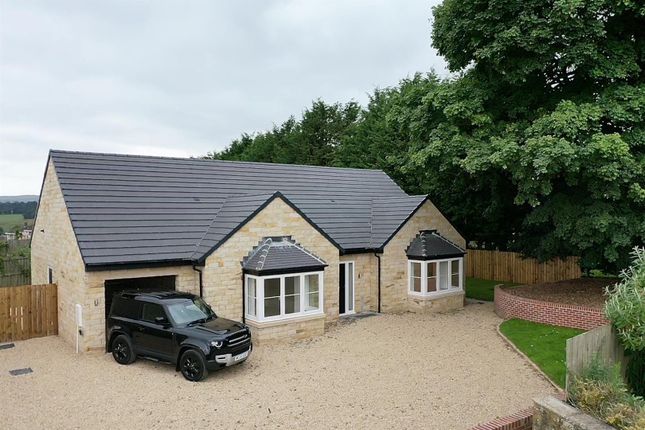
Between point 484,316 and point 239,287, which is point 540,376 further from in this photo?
point 239,287

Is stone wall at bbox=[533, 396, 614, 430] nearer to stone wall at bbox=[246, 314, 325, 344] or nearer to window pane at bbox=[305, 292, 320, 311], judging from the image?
stone wall at bbox=[246, 314, 325, 344]

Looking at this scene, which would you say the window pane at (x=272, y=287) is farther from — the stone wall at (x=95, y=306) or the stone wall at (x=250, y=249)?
the stone wall at (x=95, y=306)

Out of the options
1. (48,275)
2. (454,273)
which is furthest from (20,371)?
(454,273)

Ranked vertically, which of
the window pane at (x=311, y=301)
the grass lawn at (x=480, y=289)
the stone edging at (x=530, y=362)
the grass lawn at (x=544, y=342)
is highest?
the window pane at (x=311, y=301)

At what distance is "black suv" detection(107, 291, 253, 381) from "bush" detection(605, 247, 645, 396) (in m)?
8.63

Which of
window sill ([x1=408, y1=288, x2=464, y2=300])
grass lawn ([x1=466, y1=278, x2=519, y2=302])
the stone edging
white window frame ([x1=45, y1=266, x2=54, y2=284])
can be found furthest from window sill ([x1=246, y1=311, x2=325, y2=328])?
grass lawn ([x1=466, y1=278, x2=519, y2=302])

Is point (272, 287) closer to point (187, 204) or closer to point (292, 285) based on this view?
point (292, 285)

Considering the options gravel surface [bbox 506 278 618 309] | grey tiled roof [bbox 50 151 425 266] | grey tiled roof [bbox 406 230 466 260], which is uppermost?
grey tiled roof [bbox 50 151 425 266]

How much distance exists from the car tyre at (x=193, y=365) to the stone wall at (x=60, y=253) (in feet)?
13.9

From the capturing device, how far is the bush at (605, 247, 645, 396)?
9.12 m

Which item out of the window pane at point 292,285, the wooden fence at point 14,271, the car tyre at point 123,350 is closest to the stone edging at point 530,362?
the window pane at point 292,285

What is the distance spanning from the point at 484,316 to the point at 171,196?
1321 centimetres

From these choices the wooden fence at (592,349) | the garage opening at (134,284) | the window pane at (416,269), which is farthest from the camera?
the window pane at (416,269)

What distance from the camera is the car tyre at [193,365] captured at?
1138cm
